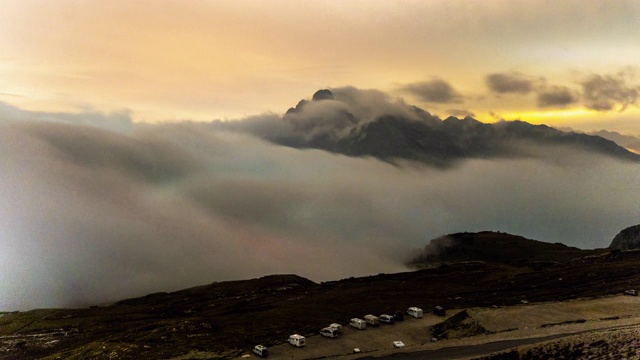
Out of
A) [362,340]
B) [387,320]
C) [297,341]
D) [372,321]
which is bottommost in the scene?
[362,340]

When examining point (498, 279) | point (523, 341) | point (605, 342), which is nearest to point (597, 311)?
point (523, 341)

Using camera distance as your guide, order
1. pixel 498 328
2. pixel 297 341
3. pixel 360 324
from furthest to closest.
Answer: pixel 360 324 < pixel 297 341 < pixel 498 328

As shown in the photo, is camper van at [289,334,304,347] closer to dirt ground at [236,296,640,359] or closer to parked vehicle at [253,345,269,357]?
dirt ground at [236,296,640,359]

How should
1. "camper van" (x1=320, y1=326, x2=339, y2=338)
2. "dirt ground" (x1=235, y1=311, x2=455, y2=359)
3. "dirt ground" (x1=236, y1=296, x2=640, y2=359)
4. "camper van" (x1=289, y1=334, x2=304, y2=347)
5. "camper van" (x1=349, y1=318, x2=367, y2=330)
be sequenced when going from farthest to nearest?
"camper van" (x1=349, y1=318, x2=367, y2=330)
"camper van" (x1=320, y1=326, x2=339, y2=338)
"camper van" (x1=289, y1=334, x2=304, y2=347)
"dirt ground" (x1=235, y1=311, x2=455, y2=359)
"dirt ground" (x1=236, y1=296, x2=640, y2=359)

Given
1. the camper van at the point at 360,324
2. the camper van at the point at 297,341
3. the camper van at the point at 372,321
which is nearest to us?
the camper van at the point at 297,341

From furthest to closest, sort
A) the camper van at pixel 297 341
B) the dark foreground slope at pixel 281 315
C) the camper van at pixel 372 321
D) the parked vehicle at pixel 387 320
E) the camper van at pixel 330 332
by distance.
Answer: the parked vehicle at pixel 387 320 → the dark foreground slope at pixel 281 315 → the camper van at pixel 372 321 → the camper van at pixel 330 332 → the camper van at pixel 297 341

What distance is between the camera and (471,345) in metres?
77.8

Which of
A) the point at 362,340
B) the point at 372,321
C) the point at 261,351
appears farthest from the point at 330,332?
the point at 261,351

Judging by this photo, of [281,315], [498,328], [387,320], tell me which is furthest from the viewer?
[281,315]

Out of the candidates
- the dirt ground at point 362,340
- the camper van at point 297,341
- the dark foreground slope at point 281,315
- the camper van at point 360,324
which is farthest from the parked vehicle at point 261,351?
the camper van at point 360,324

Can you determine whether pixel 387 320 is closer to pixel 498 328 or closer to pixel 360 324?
pixel 360 324

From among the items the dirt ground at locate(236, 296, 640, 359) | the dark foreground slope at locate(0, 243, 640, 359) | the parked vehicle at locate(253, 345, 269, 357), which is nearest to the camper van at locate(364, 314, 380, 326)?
the dirt ground at locate(236, 296, 640, 359)

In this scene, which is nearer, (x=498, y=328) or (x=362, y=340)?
(x=498, y=328)

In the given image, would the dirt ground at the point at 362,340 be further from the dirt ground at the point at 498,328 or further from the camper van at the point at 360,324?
the camper van at the point at 360,324
